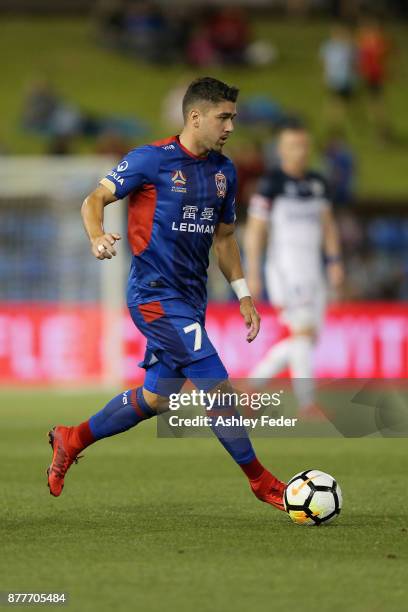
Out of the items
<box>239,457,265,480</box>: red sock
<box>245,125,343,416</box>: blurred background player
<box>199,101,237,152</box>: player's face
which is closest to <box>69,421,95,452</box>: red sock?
<box>239,457,265,480</box>: red sock

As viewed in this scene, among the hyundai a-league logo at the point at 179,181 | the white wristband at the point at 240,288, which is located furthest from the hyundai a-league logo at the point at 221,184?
the white wristband at the point at 240,288

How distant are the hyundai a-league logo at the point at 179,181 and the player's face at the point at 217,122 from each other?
0.66 ft

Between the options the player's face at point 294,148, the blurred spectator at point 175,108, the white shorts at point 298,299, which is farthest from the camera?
the blurred spectator at point 175,108

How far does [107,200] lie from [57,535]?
1544mm

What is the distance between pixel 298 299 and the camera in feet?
38.9

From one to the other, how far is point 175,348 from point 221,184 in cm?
85

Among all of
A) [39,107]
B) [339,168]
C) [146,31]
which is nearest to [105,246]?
[339,168]

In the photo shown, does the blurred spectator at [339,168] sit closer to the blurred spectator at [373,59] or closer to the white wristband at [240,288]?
the blurred spectator at [373,59]

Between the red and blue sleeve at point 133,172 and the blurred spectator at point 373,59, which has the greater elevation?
the blurred spectator at point 373,59

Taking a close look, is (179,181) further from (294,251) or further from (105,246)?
(294,251)

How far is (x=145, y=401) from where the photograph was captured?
7.03 m

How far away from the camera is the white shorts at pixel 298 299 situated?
1184cm

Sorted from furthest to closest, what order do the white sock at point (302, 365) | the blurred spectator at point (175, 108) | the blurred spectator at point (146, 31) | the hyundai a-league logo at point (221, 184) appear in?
the blurred spectator at point (146, 31), the blurred spectator at point (175, 108), the white sock at point (302, 365), the hyundai a-league logo at point (221, 184)

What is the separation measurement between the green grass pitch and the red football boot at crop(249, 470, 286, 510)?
0.10m
